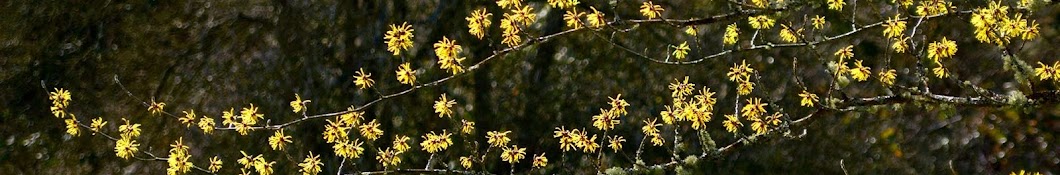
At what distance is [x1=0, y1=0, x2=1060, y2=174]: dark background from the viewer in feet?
16.1

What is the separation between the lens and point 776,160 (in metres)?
5.12

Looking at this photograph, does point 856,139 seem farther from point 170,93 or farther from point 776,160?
point 170,93

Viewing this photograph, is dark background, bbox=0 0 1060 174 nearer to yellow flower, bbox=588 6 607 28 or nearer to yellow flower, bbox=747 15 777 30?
yellow flower, bbox=747 15 777 30

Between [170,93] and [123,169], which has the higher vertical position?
[170,93]

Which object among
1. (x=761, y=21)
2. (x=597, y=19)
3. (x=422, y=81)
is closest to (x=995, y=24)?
(x=761, y=21)

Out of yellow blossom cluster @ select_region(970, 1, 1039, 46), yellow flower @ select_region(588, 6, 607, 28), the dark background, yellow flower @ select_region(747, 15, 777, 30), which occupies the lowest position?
the dark background

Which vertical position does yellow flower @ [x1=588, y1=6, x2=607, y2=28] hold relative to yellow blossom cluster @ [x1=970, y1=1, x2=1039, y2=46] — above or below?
above

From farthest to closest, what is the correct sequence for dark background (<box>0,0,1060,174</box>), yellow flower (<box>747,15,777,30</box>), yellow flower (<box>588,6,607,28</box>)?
Result: 1. dark background (<box>0,0,1060,174</box>)
2. yellow flower (<box>747,15,777,30</box>)
3. yellow flower (<box>588,6,607,28</box>)

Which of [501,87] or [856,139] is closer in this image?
[856,139]

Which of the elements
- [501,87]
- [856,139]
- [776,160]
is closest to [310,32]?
[501,87]

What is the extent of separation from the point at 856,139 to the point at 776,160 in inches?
15.9

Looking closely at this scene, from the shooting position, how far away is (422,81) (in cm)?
565

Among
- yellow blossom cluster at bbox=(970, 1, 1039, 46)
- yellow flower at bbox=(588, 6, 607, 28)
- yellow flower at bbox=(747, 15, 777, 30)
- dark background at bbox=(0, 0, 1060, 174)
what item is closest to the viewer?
yellow blossom cluster at bbox=(970, 1, 1039, 46)

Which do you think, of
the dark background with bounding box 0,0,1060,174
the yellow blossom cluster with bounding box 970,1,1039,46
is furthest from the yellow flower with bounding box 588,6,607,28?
the dark background with bounding box 0,0,1060,174
